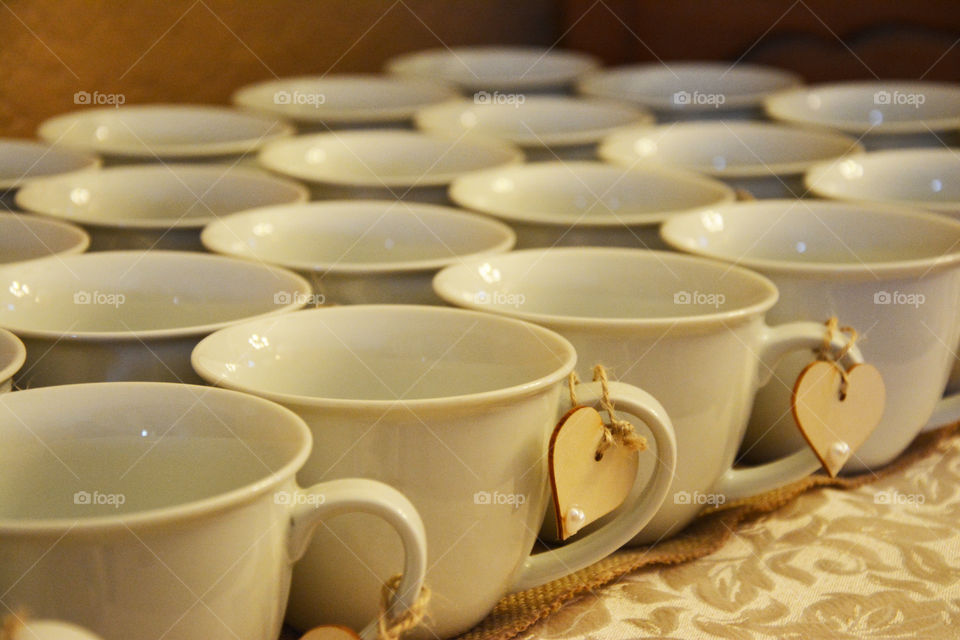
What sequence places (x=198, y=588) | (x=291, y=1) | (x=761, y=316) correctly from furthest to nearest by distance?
(x=291, y=1), (x=761, y=316), (x=198, y=588)

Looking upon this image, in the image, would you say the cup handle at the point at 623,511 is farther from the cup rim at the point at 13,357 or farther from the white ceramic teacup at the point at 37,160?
the white ceramic teacup at the point at 37,160

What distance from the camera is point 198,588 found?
1.54 feet

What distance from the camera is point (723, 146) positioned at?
4.24ft

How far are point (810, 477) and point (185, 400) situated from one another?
46 centimetres

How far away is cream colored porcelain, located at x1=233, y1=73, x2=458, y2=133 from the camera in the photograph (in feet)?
4.16

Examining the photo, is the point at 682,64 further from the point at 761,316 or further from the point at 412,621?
the point at 412,621

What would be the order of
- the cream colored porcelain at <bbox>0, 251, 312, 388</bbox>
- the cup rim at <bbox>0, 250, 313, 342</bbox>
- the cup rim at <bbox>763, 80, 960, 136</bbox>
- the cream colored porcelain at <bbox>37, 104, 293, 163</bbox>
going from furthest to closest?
the cup rim at <bbox>763, 80, 960, 136</bbox> → the cream colored porcelain at <bbox>37, 104, 293, 163</bbox> → the cream colored porcelain at <bbox>0, 251, 312, 388</bbox> → the cup rim at <bbox>0, 250, 313, 342</bbox>

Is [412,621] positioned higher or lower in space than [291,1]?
lower

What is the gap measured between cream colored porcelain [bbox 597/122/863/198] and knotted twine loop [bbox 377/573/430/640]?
0.65 metres

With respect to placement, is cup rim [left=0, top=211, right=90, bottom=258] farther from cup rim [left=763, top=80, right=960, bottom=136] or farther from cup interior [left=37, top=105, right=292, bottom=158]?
cup rim [left=763, top=80, right=960, bottom=136]

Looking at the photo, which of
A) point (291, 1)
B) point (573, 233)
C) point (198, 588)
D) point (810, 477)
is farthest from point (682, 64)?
point (198, 588)

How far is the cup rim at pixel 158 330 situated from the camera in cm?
64

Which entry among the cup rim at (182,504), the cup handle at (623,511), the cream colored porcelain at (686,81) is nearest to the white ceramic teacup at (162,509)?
the cup rim at (182,504)

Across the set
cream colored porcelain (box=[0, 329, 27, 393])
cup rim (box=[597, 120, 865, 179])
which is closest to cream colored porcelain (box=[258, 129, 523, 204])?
cup rim (box=[597, 120, 865, 179])
